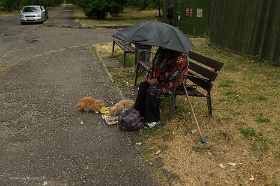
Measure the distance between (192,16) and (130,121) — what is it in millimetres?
13109

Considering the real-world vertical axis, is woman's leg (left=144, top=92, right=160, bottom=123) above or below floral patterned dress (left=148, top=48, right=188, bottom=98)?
below

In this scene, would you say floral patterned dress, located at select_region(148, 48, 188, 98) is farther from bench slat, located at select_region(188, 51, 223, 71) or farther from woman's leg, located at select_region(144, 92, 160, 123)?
bench slat, located at select_region(188, 51, 223, 71)

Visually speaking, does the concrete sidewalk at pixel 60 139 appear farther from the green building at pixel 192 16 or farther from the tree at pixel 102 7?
the tree at pixel 102 7

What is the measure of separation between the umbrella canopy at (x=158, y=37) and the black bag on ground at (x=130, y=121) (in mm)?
1111

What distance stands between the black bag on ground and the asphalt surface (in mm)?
135

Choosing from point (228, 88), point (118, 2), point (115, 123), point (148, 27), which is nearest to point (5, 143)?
point (115, 123)

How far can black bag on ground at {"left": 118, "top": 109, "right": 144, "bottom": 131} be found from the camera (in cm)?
455

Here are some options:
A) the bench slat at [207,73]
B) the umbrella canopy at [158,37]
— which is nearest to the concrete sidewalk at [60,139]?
the umbrella canopy at [158,37]

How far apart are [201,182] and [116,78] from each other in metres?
4.46

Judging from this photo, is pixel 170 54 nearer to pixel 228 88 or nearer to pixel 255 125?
pixel 255 125

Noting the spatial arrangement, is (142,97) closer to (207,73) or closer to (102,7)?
(207,73)

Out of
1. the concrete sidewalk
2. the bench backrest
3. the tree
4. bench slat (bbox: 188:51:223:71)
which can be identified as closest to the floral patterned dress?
the bench backrest

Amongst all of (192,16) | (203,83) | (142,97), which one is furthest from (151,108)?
(192,16)

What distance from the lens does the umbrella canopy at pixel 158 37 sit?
4.14 meters
